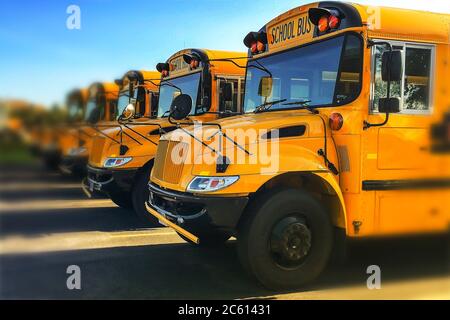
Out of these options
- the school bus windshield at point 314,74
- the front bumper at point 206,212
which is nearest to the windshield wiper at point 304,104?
the school bus windshield at point 314,74

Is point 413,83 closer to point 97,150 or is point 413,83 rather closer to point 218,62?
point 218,62

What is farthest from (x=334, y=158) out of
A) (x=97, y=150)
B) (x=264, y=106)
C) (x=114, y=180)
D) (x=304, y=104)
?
(x=97, y=150)

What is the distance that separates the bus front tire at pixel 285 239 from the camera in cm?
359

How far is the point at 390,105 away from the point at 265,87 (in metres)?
1.52

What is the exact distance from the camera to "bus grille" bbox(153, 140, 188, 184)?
3.99 meters

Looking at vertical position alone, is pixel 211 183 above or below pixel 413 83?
below

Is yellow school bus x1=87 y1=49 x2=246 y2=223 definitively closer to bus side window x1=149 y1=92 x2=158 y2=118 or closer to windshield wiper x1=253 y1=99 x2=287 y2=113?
bus side window x1=149 y1=92 x2=158 y2=118

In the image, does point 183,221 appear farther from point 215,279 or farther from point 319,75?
point 319,75

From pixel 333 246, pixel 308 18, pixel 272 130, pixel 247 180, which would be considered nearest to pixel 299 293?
pixel 333 246

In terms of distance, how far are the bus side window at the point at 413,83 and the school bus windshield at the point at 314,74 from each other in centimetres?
30

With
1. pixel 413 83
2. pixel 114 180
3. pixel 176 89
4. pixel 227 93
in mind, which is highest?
pixel 176 89

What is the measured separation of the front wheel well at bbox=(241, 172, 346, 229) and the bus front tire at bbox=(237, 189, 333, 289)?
6 centimetres

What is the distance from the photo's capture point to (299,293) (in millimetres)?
3779

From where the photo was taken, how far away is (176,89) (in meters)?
7.11
